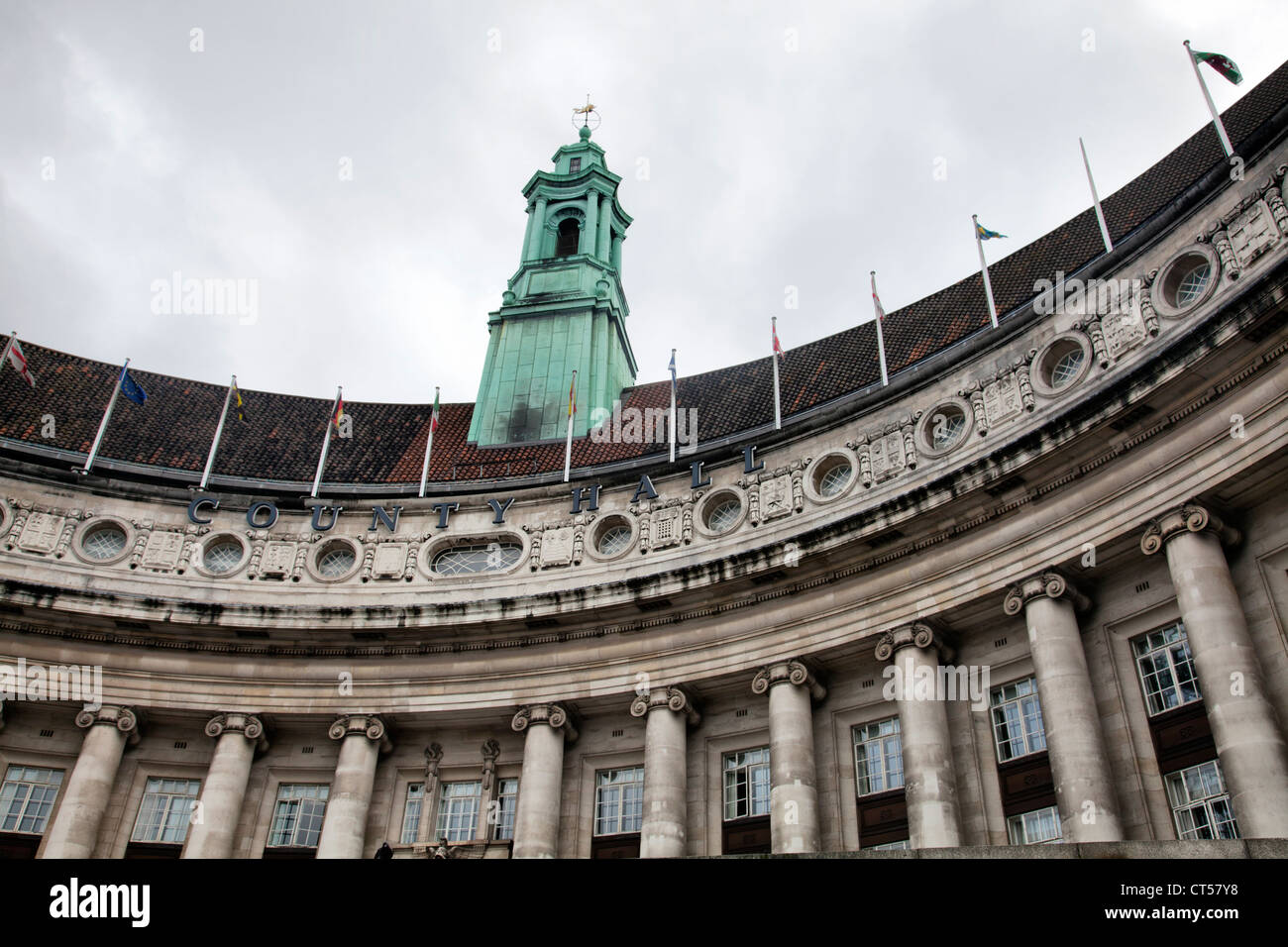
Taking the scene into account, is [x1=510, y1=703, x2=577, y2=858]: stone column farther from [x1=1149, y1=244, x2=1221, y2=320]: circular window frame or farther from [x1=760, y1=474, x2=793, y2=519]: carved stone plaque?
[x1=1149, y1=244, x2=1221, y2=320]: circular window frame

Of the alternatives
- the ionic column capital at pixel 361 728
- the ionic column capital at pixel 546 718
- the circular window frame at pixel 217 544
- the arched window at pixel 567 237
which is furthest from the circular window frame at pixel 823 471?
the arched window at pixel 567 237

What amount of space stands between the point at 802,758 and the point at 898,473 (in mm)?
8178

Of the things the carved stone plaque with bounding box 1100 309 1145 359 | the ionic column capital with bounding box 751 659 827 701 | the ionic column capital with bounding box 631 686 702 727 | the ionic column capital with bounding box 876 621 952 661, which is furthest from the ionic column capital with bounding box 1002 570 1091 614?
the ionic column capital with bounding box 631 686 702 727

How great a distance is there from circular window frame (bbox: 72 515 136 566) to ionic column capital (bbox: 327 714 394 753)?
375 inches

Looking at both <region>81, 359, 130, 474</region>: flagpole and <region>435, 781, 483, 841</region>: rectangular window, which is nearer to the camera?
<region>435, 781, 483, 841</region>: rectangular window

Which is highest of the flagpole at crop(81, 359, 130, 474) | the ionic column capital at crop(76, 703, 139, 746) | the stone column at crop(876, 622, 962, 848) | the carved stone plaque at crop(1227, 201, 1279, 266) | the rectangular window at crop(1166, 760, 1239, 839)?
the flagpole at crop(81, 359, 130, 474)

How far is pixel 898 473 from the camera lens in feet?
105

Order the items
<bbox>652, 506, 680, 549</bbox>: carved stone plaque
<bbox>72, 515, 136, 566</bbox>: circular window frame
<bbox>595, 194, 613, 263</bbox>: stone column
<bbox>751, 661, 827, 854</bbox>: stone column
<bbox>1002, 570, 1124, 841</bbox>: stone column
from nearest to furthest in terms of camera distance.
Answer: <bbox>1002, 570, 1124, 841</bbox>: stone column, <bbox>751, 661, 827, 854</bbox>: stone column, <bbox>652, 506, 680, 549</bbox>: carved stone plaque, <bbox>72, 515, 136, 566</bbox>: circular window frame, <bbox>595, 194, 613, 263</bbox>: stone column

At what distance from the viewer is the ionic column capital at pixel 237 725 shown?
115 feet

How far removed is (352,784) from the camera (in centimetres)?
3384

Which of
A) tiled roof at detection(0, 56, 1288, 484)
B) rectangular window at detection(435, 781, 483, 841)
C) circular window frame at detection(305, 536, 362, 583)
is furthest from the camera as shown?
circular window frame at detection(305, 536, 362, 583)

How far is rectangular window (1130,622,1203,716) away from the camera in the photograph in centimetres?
2497

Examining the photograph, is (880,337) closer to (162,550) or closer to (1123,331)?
(1123,331)
